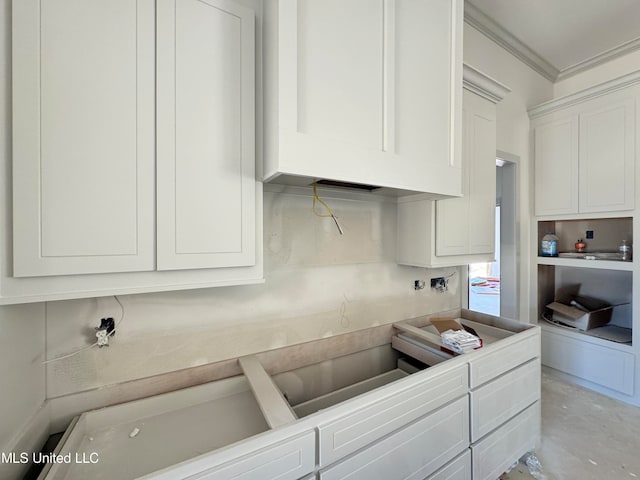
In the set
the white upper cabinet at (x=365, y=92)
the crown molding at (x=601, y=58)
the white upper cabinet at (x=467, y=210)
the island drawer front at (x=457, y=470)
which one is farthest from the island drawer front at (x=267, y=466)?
the crown molding at (x=601, y=58)

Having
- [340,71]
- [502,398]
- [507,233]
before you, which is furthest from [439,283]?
[340,71]

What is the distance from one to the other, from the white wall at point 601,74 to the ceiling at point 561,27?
6 cm

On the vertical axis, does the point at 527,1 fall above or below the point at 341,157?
above

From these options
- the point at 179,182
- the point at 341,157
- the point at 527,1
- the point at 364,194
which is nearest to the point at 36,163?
the point at 179,182

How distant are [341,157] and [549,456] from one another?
2192mm

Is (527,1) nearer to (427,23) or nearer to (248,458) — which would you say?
(427,23)

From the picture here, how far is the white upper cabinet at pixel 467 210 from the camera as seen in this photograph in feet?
5.36

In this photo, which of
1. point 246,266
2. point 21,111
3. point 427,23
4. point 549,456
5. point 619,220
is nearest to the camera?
point 21,111

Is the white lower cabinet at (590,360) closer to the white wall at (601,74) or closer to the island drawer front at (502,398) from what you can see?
the island drawer front at (502,398)

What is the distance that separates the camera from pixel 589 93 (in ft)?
7.25

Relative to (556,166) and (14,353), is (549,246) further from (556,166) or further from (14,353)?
(14,353)

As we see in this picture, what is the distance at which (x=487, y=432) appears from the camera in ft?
4.46

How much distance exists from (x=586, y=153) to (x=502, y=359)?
2.11m

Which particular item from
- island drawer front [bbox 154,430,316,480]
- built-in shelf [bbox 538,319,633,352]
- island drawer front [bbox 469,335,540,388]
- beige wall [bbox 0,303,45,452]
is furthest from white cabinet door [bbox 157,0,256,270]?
built-in shelf [bbox 538,319,633,352]
